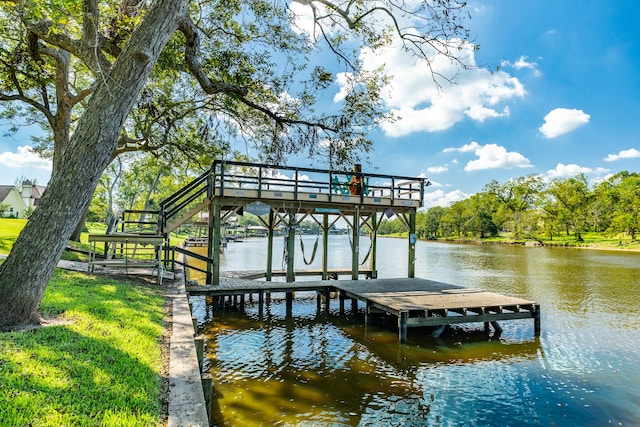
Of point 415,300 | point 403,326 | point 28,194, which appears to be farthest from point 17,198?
point 403,326

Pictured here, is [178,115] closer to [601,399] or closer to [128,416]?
[128,416]

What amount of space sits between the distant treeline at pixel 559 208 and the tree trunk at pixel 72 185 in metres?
54.6

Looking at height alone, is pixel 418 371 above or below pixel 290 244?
below

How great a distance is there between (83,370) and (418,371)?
21.1 feet

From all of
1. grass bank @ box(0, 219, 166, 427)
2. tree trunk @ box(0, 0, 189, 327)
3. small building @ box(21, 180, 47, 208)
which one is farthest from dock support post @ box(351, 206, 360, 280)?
small building @ box(21, 180, 47, 208)

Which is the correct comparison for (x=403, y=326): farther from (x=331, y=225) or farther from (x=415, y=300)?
(x=331, y=225)

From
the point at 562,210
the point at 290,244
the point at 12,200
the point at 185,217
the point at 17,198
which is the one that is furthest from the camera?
the point at 562,210

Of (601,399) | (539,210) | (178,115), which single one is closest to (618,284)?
(601,399)

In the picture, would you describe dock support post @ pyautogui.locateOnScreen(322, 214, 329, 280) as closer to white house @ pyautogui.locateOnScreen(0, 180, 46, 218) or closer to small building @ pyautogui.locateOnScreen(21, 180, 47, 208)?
white house @ pyautogui.locateOnScreen(0, 180, 46, 218)

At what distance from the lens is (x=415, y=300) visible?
11.0 meters

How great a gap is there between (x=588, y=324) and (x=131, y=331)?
1377 centimetres

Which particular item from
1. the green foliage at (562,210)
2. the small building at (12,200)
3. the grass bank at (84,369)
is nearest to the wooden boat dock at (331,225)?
the grass bank at (84,369)

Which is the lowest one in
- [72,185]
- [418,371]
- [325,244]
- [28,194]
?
[418,371]

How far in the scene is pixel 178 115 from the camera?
50.5 feet
